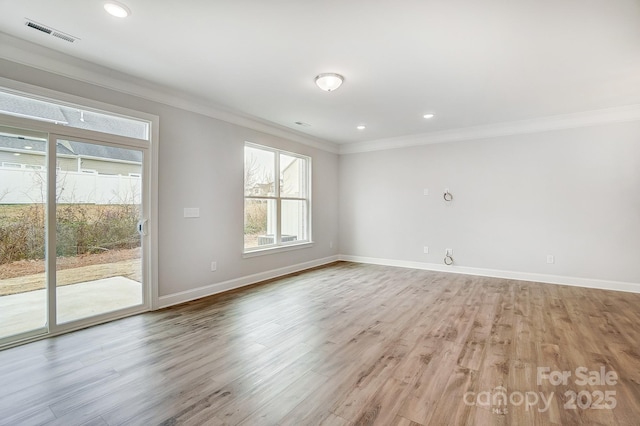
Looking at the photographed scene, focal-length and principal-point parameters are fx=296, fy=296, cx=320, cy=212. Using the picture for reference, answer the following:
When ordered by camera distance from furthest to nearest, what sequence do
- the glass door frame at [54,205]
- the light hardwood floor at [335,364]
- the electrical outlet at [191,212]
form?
the electrical outlet at [191,212], the glass door frame at [54,205], the light hardwood floor at [335,364]

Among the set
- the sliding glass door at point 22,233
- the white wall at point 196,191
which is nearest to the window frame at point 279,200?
the white wall at point 196,191

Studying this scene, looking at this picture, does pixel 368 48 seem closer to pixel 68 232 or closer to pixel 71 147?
pixel 71 147

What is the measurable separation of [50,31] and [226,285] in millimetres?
3349

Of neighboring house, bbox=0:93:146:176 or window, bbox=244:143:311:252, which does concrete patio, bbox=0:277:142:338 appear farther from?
window, bbox=244:143:311:252

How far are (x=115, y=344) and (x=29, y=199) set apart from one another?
1562mm

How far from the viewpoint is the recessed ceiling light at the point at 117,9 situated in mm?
2100

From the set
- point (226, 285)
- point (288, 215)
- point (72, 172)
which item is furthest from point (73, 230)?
point (288, 215)

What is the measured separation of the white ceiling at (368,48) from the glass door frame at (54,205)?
2.29ft

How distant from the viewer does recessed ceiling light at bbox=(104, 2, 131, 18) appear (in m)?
2.10

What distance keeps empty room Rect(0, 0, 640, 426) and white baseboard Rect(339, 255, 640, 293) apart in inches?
1.4

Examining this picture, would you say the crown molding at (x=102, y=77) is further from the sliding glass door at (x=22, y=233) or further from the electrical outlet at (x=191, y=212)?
the electrical outlet at (x=191, y=212)

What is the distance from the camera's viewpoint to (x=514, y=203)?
5.07 meters

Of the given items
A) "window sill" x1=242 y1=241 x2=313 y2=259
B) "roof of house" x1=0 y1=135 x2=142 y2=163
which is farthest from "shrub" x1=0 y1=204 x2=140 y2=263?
"window sill" x1=242 y1=241 x2=313 y2=259

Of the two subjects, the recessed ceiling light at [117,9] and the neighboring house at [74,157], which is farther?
the neighboring house at [74,157]
